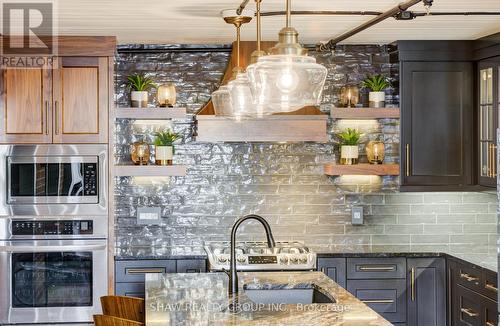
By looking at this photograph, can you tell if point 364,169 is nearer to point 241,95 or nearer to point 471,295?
point 471,295

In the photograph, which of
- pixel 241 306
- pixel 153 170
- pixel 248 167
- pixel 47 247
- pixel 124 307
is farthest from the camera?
pixel 248 167

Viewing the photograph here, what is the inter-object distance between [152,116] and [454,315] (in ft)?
8.92

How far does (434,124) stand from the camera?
5.98 meters

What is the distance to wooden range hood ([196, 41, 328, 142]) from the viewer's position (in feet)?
19.0

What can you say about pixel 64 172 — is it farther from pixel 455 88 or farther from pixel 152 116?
pixel 455 88

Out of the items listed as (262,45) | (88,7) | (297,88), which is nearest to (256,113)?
(297,88)

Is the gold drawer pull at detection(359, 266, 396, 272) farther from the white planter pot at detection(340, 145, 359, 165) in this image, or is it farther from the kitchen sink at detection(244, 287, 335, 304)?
the kitchen sink at detection(244, 287, 335, 304)

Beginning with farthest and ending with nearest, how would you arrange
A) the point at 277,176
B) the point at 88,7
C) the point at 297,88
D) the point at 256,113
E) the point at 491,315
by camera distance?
the point at 277,176 → the point at 491,315 → the point at 88,7 → the point at 256,113 → the point at 297,88

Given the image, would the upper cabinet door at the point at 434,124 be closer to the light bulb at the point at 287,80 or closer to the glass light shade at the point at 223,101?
the glass light shade at the point at 223,101

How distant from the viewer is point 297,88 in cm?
283

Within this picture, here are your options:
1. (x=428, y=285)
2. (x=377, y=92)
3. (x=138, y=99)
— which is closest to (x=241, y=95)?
(x=138, y=99)

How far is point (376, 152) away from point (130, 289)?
7.13 ft

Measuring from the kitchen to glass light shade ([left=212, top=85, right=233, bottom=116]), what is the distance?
938mm

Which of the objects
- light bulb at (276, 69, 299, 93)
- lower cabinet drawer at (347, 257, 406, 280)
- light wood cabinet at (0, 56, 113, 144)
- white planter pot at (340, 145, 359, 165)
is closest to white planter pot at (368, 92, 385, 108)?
white planter pot at (340, 145, 359, 165)
